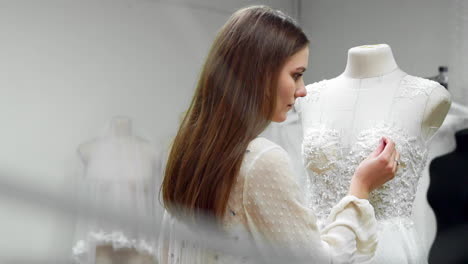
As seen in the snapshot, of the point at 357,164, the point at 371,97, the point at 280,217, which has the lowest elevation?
the point at 280,217

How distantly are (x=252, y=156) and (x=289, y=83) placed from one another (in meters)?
0.10

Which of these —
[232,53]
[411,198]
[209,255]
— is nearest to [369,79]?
[411,198]

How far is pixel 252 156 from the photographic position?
0.59 metres

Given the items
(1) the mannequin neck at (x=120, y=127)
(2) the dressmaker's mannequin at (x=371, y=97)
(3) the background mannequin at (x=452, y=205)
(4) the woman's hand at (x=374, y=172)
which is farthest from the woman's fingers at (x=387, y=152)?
(1) the mannequin neck at (x=120, y=127)

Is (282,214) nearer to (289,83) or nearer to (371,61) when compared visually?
(289,83)

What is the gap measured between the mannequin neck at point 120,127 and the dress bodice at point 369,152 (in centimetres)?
47

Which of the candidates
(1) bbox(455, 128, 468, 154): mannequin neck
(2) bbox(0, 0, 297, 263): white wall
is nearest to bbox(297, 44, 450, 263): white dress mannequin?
(1) bbox(455, 128, 468, 154): mannequin neck

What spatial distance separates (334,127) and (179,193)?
486mm

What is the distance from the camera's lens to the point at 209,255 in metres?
0.44

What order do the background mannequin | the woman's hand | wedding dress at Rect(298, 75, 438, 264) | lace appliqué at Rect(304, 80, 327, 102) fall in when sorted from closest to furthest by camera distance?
1. the woman's hand
2. the background mannequin
3. wedding dress at Rect(298, 75, 438, 264)
4. lace appliqué at Rect(304, 80, 327, 102)

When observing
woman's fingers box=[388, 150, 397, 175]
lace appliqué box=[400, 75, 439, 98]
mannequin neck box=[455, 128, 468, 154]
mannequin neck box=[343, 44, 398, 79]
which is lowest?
woman's fingers box=[388, 150, 397, 175]

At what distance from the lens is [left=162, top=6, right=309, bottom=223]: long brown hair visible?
59 cm

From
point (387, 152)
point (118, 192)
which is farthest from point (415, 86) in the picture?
point (118, 192)

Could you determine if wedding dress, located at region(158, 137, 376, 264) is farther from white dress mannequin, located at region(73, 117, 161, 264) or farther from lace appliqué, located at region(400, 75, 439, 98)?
lace appliqué, located at region(400, 75, 439, 98)
